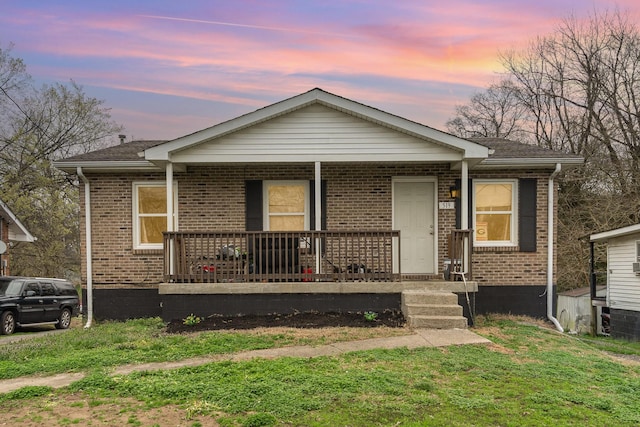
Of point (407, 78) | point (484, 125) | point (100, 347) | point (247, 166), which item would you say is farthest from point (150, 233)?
point (484, 125)

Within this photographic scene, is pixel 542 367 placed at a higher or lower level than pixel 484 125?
lower

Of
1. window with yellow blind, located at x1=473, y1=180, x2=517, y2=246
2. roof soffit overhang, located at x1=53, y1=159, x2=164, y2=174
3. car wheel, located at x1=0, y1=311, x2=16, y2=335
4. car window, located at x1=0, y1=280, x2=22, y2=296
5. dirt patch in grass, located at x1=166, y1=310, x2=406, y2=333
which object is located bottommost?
car wheel, located at x1=0, y1=311, x2=16, y2=335

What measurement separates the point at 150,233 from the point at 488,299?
7.19 m

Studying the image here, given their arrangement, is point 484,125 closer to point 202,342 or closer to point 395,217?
point 395,217

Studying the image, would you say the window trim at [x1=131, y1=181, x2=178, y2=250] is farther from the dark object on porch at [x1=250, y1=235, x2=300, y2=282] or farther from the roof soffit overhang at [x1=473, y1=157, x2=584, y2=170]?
the roof soffit overhang at [x1=473, y1=157, x2=584, y2=170]

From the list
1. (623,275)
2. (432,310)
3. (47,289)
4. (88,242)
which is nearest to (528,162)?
(432,310)

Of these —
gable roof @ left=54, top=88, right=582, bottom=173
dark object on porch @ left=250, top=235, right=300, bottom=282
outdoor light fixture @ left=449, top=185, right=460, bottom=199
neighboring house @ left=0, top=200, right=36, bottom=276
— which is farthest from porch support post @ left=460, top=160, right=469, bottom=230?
neighboring house @ left=0, top=200, right=36, bottom=276

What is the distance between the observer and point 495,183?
11.0 m

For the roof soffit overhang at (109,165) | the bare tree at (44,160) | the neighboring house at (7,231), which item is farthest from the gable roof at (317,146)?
the bare tree at (44,160)

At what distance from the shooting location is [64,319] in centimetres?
1623

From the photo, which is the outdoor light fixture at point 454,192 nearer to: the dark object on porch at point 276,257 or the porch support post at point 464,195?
the porch support post at point 464,195

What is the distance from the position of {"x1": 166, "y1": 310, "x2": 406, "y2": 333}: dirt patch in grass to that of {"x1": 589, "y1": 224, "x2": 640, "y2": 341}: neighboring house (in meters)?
11.4

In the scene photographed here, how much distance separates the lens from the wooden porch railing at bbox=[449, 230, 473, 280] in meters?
9.45

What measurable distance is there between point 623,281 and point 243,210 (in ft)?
45.7
